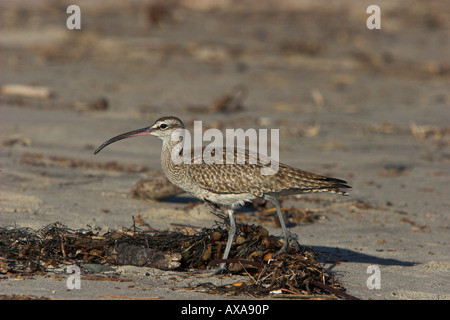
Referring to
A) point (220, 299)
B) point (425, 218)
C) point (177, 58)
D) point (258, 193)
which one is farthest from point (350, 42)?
point (220, 299)

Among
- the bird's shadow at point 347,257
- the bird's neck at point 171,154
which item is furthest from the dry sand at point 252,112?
the bird's neck at point 171,154

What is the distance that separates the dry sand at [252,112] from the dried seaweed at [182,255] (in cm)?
19

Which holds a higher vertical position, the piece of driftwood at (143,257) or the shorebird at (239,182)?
the shorebird at (239,182)

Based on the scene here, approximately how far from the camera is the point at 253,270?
18.2 ft

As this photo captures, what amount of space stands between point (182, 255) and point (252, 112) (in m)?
8.04

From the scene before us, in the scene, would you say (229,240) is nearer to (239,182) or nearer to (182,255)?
(182,255)

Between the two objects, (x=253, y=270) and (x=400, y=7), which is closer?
(x=253, y=270)

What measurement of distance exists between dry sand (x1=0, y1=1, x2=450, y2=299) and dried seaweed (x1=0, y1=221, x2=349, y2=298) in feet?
0.62

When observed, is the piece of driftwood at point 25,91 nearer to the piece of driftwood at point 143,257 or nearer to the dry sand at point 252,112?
the dry sand at point 252,112

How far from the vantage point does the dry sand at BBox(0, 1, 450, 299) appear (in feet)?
22.5

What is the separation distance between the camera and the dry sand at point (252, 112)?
6.87 metres
